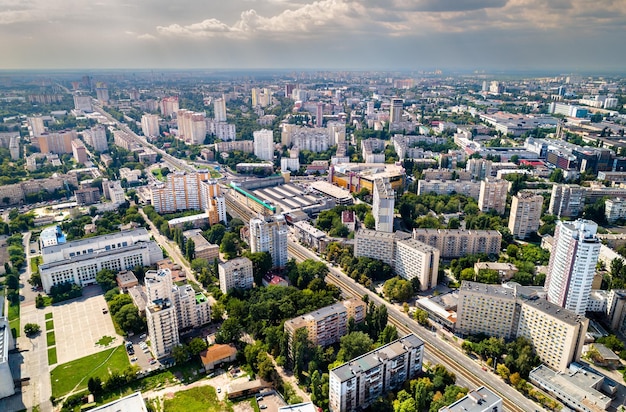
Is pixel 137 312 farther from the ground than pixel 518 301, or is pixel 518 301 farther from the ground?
pixel 518 301

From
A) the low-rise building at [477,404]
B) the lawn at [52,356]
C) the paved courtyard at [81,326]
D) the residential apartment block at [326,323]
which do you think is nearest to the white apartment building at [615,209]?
the residential apartment block at [326,323]

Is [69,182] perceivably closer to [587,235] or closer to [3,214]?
[3,214]

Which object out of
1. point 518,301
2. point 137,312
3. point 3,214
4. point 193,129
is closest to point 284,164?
point 193,129

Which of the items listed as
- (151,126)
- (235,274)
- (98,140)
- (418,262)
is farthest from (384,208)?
(151,126)

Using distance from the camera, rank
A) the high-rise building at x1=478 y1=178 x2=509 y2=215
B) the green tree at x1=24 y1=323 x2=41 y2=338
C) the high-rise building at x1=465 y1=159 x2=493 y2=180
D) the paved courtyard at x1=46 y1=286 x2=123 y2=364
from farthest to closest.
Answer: the high-rise building at x1=465 y1=159 x2=493 y2=180 < the high-rise building at x1=478 y1=178 x2=509 y2=215 < the green tree at x1=24 y1=323 x2=41 y2=338 < the paved courtyard at x1=46 y1=286 x2=123 y2=364

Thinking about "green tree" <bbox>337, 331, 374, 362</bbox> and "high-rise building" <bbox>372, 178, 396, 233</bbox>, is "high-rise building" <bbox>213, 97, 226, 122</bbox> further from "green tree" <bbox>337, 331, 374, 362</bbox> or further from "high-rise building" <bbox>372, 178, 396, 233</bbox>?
"green tree" <bbox>337, 331, 374, 362</bbox>

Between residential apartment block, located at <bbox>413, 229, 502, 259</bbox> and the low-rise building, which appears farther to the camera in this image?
residential apartment block, located at <bbox>413, 229, 502, 259</bbox>

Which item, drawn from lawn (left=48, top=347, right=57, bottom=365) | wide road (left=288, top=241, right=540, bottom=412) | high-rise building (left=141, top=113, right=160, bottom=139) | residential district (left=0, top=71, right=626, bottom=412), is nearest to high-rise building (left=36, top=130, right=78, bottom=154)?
residential district (left=0, top=71, right=626, bottom=412)
